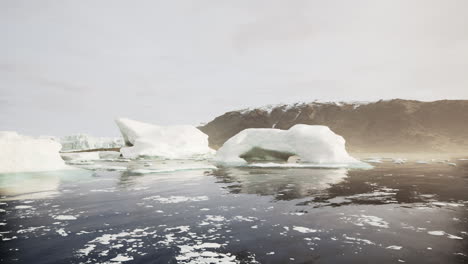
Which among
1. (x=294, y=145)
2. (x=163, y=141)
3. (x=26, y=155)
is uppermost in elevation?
(x=163, y=141)

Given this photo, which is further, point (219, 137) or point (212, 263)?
point (219, 137)

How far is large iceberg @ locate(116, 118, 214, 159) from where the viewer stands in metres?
38.8

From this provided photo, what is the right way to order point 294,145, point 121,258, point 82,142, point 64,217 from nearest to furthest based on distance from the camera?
point 121,258
point 64,217
point 294,145
point 82,142

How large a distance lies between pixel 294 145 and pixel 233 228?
78.2 feet

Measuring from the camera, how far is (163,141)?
133ft

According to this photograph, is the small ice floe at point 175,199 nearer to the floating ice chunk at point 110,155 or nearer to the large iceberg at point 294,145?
the large iceberg at point 294,145

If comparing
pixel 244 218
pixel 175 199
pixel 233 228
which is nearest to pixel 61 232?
pixel 233 228

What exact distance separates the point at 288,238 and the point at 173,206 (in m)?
4.28

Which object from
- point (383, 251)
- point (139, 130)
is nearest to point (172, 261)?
point (383, 251)

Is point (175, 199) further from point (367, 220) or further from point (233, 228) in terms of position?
point (367, 220)

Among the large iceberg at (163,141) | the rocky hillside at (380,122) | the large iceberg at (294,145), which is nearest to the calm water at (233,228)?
the large iceberg at (294,145)

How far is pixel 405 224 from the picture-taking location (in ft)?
21.3

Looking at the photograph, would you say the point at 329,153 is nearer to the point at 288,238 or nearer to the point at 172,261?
the point at 288,238

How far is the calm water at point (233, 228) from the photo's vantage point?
4.58 metres
